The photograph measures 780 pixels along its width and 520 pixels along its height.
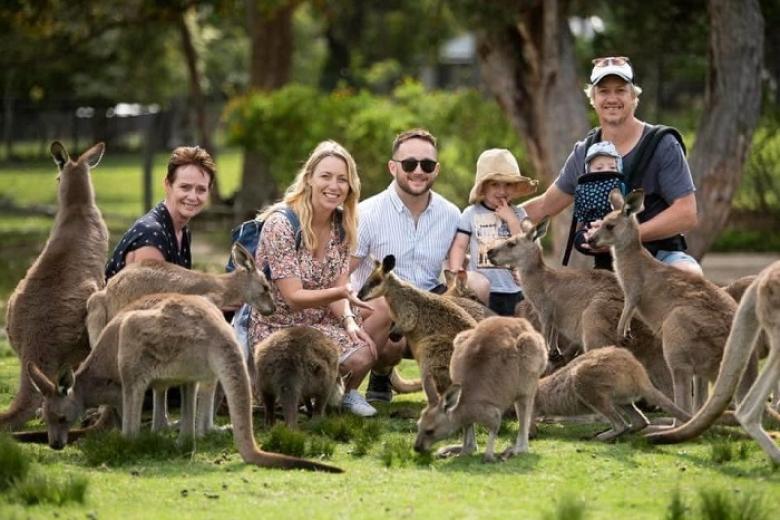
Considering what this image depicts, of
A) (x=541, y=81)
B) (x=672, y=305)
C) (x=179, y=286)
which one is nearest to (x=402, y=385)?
(x=179, y=286)

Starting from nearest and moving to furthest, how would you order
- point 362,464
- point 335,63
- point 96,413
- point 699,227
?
point 362,464, point 96,413, point 699,227, point 335,63

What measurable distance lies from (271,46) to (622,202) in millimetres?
14606

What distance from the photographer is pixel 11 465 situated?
6.14 metres

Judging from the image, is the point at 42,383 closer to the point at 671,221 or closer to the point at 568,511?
the point at 568,511

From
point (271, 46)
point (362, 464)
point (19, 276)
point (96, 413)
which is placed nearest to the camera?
point (362, 464)

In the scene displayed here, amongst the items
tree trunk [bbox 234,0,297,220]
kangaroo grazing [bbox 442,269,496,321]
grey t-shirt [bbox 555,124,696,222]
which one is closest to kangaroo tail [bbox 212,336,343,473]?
kangaroo grazing [bbox 442,269,496,321]

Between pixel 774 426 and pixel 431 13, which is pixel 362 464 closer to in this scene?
pixel 774 426

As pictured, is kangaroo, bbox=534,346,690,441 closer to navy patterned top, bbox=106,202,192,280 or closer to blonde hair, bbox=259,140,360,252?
blonde hair, bbox=259,140,360,252

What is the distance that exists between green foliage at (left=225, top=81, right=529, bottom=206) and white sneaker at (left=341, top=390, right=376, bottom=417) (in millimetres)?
8195

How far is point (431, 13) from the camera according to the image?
54.4 feet

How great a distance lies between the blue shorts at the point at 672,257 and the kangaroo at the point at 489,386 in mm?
1656

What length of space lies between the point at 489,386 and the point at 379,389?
2369 mm

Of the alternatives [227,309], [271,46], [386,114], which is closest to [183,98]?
[271,46]

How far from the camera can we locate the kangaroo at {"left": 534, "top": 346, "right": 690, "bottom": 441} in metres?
7.25
